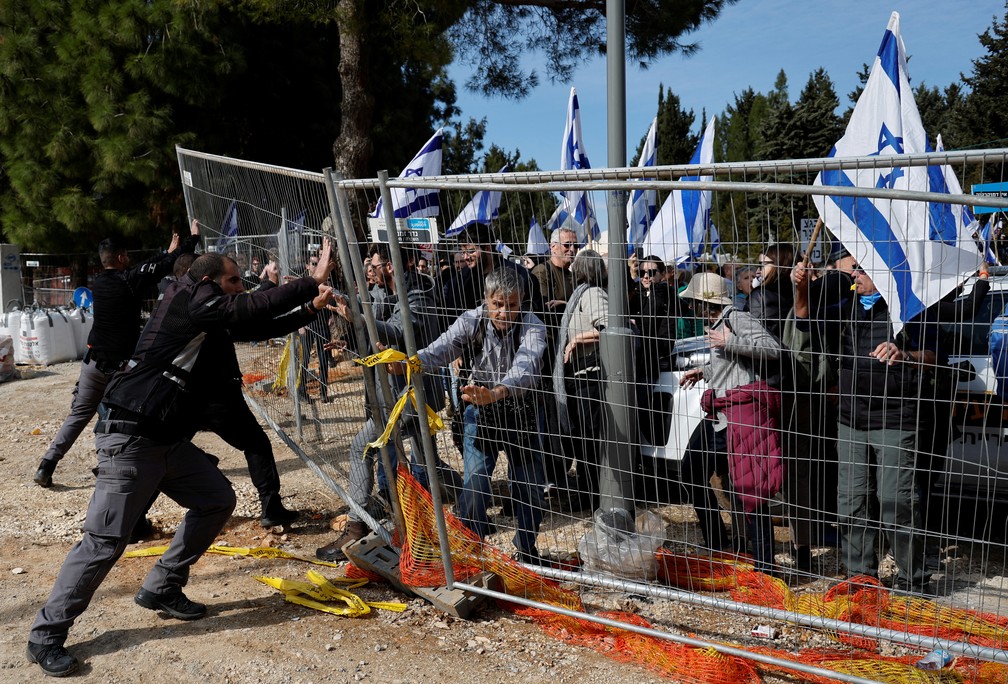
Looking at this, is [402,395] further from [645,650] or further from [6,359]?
[6,359]

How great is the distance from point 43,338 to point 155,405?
32.5 feet

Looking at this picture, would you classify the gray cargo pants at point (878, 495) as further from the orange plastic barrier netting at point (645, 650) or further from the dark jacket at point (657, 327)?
the dark jacket at point (657, 327)

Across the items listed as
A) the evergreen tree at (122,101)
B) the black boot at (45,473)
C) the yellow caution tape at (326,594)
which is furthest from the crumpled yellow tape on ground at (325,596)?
the evergreen tree at (122,101)

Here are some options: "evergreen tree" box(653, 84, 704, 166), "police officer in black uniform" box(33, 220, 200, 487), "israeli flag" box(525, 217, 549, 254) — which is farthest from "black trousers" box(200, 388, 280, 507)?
"evergreen tree" box(653, 84, 704, 166)

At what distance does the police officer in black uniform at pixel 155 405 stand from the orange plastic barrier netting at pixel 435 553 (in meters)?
1.07

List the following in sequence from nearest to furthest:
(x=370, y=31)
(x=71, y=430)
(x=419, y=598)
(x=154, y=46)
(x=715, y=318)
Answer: (x=715, y=318), (x=419, y=598), (x=71, y=430), (x=370, y=31), (x=154, y=46)

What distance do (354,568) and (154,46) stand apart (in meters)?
12.2

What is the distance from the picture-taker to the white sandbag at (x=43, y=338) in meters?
12.2

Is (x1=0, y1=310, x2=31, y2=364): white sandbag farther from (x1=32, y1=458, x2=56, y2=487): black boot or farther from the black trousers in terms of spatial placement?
the black trousers

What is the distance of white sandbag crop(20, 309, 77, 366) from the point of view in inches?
481

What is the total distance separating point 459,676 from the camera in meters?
3.58

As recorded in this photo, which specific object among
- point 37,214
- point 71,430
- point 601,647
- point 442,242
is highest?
point 37,214

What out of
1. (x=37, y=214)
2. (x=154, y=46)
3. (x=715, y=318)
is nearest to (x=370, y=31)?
(x=154, y=46)

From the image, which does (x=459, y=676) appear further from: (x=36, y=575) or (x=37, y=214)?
(x=37, y=214)
